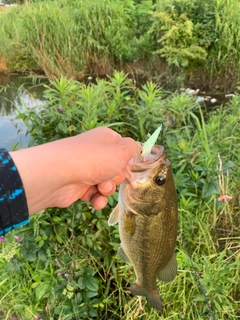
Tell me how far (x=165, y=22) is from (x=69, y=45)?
8.31 ft

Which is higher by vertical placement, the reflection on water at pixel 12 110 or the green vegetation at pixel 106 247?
the green vegetation at pixel 106 247

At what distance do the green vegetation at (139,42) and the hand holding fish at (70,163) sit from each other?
7.04 metres

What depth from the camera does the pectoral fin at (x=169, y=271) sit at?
1984 millimetres

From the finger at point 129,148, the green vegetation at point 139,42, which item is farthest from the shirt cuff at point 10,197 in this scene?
the green vegetation at point 139,42

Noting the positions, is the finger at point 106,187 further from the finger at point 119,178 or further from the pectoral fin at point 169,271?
the pectoral fin at point 169,271

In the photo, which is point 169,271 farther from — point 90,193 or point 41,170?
point 41,170

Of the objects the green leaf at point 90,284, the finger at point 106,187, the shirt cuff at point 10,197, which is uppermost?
the shirt cuff at point 10,197

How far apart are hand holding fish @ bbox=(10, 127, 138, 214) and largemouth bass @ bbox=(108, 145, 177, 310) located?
94mm

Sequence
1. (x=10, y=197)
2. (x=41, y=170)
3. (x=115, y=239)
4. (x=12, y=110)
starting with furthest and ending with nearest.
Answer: (x=12, y=110) → (x=115, y=239) → (x=41, y=170) → (x=10, y=197)

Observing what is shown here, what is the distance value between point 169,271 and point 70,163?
2.91ft

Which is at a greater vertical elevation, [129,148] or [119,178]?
[129,148]

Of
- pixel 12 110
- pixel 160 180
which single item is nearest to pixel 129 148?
pixel 160 180

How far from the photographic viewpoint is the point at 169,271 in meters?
2.00

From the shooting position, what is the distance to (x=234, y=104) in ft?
13.9
